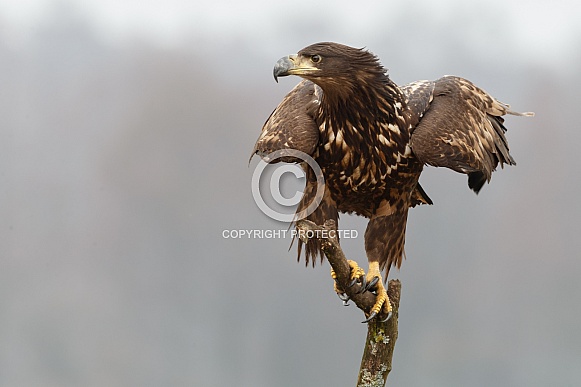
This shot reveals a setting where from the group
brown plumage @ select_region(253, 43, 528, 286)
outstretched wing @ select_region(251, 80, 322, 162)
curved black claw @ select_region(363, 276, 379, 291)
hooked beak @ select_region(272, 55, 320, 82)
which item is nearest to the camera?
hooked beak @ select_region(272, 55, 320, 82)

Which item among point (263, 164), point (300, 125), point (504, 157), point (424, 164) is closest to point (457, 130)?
point (424, 164)

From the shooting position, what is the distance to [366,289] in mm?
5340

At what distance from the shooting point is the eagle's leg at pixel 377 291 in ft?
17.3

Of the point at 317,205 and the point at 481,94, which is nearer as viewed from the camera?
the point at 317,205

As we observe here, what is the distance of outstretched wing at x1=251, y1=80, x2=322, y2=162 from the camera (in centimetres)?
525

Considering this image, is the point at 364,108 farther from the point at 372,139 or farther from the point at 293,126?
the point at 293,126

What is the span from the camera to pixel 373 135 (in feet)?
17.2

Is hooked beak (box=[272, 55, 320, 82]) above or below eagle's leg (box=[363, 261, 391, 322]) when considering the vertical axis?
above

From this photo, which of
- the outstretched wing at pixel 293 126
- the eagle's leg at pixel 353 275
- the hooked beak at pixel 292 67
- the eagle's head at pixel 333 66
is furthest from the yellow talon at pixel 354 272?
the hooked beak at pixel 292 67

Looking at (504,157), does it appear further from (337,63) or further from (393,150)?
(337,63)

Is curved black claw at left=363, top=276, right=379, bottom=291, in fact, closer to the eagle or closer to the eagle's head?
the eagle

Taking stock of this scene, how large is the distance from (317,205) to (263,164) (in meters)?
0.56

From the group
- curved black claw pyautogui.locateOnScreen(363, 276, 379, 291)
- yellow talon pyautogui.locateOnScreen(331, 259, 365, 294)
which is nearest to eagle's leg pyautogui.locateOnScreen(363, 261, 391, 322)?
Result: curved black claw pyautogui.locateOnScreen(363, 276, 379, 291)

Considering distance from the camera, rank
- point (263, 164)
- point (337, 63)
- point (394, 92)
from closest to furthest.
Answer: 1. point (337, 63)
2. point (394, 92)
3. point (263, 164)
